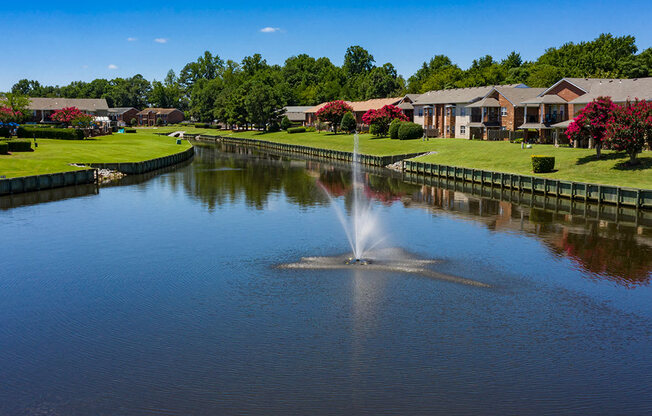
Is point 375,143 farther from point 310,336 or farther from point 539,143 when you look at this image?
point 310,336

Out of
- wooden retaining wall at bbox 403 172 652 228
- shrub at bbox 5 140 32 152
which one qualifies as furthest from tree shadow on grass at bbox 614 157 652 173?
shrub at bbox 5 140 32 152

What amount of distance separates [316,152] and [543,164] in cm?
6387

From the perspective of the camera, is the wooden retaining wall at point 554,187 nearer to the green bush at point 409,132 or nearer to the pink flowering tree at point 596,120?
the pink flowering tree at point 596,120

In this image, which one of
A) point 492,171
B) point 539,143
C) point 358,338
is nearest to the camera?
point 358,338

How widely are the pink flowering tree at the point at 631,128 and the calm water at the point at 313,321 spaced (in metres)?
20.6

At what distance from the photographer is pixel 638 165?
65062mm

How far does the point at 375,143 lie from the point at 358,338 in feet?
336

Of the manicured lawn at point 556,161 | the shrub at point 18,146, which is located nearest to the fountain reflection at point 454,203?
the manicured lawn at point 556,161

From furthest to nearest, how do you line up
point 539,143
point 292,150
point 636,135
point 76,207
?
1. point 292,150
2. point 539,143
3. point 636,135
4. point 76,207

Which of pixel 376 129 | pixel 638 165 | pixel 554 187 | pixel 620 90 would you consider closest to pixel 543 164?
pixel 554 187

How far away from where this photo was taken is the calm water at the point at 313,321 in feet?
63.6

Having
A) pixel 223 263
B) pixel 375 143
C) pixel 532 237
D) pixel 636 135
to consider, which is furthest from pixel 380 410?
pixel 375 143

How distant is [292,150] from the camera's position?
5477 inches

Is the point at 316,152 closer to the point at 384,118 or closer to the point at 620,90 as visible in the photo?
the point at 384,118
